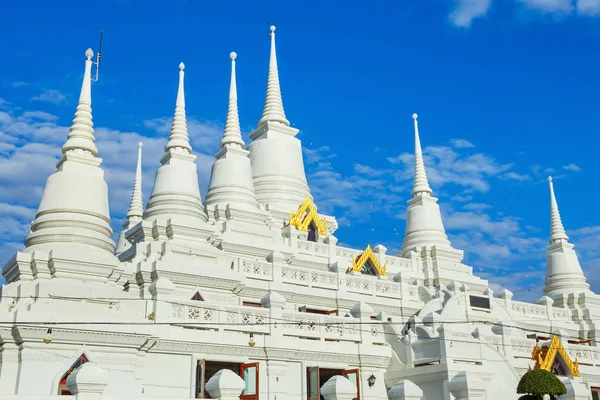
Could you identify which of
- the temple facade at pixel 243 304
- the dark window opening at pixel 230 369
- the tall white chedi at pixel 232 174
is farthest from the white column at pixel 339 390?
the tall white chedi at pixel 232 174

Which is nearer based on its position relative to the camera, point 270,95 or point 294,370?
point 294,370

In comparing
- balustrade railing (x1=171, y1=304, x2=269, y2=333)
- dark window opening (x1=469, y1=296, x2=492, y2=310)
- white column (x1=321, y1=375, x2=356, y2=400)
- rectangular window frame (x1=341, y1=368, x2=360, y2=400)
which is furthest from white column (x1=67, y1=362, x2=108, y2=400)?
dark window opening (x1=469, y1=296, x2=492, y2=310)

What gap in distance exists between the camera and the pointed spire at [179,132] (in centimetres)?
3562

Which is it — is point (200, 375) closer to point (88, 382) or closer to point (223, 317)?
point (223, 317)

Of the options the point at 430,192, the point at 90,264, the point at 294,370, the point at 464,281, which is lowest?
the point at 294,370

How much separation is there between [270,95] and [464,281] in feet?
52.4

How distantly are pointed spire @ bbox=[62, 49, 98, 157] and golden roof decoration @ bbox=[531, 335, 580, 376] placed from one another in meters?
19.1

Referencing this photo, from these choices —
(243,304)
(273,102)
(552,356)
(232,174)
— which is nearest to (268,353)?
(243,304)

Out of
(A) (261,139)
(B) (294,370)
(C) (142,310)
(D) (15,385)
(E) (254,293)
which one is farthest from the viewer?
(A) (261,139)

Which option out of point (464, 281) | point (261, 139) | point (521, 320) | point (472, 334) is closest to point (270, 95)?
point (261, 139)

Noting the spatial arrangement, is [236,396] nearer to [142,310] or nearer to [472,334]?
[142,310]

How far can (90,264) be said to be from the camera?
1016 inches

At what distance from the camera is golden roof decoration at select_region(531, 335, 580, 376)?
93.1ft

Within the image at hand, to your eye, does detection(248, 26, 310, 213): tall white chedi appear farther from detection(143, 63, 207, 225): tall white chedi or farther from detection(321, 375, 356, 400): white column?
detection(321, 375, 356, 400): white column
